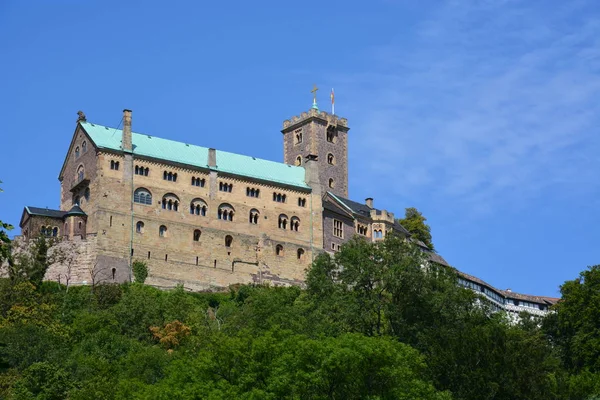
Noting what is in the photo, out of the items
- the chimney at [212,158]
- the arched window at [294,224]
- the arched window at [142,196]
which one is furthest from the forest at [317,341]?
the arched window at [294,224]

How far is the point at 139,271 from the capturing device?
104250 mm

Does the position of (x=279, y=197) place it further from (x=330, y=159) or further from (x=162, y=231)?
(x=330, y=159)

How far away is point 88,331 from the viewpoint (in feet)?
269

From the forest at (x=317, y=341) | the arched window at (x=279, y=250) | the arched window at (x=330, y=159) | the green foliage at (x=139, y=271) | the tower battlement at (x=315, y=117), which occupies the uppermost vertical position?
the tower battlement at (x=315, y=117)

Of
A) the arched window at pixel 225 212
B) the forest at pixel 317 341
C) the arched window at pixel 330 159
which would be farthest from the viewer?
the arched window at pixel 330 159

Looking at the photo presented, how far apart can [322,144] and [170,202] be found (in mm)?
29116

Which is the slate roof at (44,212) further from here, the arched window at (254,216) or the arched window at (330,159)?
the arched window at (330,159)

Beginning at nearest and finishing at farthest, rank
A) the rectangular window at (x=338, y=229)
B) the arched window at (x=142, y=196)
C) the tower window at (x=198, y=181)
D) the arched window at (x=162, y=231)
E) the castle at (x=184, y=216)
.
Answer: the castle at (x=184, y=216)
the arched window at (x=142, y=196)
the arched window at (x=162, y=231)
the tower window at (x=198, y=181)
the rectangular window at (x=338, y=229)

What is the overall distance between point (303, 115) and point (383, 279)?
6348 centimetres

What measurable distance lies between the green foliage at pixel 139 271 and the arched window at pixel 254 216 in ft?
46.3

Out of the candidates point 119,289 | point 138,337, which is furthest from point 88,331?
point 119,289

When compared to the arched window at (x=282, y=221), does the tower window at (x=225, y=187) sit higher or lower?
higher

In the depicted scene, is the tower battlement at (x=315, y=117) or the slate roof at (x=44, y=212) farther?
the tower battlement at (x=315, y=117)

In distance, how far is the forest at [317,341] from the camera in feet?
178
